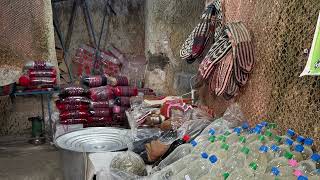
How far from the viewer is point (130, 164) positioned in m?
2.09

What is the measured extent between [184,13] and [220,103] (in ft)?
6.76

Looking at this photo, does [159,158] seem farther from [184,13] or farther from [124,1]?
[124,1]

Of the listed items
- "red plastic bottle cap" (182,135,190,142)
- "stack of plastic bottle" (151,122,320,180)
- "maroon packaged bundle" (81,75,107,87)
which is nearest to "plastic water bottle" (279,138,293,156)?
"stack of plastic bottle" (151,122,320,180)

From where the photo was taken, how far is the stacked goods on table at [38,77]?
4707 millimetres

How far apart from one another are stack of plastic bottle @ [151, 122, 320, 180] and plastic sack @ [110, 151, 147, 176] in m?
0.31

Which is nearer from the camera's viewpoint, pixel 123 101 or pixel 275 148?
pixel 275 148

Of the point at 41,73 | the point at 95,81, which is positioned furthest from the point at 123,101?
the point at 41,73

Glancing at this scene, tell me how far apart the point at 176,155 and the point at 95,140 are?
952 mm

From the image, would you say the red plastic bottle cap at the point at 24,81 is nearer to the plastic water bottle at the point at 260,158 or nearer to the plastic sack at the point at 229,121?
the plastic sack at the point at 229,121

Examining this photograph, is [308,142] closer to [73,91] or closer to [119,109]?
[119,109]

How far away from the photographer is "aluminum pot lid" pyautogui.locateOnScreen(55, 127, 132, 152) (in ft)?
8.50

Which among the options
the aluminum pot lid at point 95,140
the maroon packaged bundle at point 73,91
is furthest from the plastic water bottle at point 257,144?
the maroon packaged bundle at point 73,91

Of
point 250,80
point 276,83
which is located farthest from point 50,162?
point 276,83

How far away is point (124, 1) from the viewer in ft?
19.8
